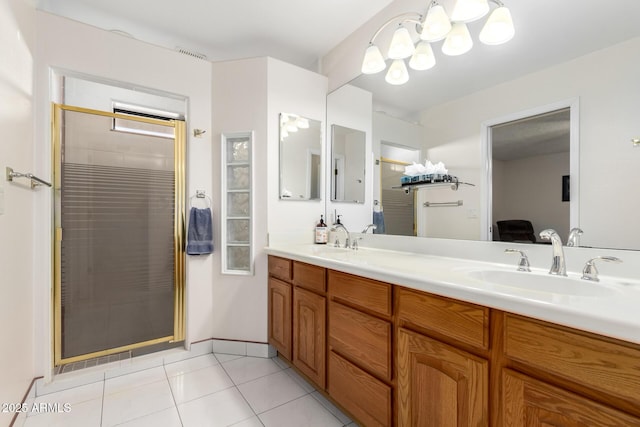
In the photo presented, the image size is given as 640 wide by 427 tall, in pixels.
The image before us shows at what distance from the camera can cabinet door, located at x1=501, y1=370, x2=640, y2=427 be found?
0.65 m

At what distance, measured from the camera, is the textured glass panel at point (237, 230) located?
233 cm

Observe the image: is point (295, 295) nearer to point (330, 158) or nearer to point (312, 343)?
point (312, 343)

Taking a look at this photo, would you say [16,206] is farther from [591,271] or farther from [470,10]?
[591,271]

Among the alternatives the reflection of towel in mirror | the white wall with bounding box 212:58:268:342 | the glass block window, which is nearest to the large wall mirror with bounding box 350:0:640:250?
the reflection of towel in mirror

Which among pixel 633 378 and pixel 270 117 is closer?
pixel 633 378

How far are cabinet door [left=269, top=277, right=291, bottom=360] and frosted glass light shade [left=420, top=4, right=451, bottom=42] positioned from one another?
5.79 feet

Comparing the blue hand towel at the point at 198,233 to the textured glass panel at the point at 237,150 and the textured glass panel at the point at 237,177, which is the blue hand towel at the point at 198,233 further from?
the textured glass panel at the point at 237,150

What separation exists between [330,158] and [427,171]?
3.22ft

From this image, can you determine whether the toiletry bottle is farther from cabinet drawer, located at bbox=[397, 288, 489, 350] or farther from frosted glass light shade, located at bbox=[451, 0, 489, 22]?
frosted glass light shade, located at bbox=[451, 0, 489, 22]

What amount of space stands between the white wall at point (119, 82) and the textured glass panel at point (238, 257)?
0.36ft

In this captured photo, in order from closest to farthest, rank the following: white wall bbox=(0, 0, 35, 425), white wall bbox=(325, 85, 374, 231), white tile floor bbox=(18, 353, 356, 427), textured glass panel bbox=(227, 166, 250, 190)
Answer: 1. white wall bbox=(0, 0, 35, 425)
2. white tile floor bbox=(18, 353, 356, 427)
3. white wall bbox=(325, 85, 374, 231)
4. textured glass panel bbox=(227, 166, 250, 190)

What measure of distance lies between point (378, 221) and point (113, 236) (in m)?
2.02

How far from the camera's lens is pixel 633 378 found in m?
0.61

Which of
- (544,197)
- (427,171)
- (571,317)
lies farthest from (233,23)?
(571,317)
